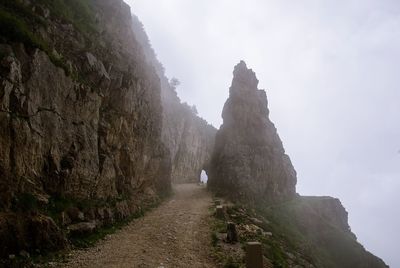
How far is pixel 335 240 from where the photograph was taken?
140ft

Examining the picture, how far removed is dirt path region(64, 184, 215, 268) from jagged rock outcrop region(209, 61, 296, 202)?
17450 mm

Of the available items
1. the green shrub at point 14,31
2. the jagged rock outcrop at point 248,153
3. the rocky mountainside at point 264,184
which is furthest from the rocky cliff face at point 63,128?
the jagged rock outcrop at point 248,153

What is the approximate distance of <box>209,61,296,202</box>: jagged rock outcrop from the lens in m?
43.4

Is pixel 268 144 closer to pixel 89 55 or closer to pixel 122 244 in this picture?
pixel 89 55

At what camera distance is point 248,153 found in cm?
4669

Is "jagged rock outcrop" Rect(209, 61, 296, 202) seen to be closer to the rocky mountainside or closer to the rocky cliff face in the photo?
the rocky mountainside

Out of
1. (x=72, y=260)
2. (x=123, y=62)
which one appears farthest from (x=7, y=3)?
(x=72, y=260)

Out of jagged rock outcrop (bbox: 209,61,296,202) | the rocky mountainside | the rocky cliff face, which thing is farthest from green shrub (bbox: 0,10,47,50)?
jagged rock outcrop (bbox: 209,61,296,202)

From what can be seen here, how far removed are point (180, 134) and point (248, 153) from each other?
40.5 meters

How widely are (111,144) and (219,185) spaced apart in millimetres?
22789

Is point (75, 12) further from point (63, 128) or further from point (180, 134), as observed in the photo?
point (180, 134)

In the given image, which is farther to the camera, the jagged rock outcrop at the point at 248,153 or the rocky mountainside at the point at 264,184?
the jagged rock outcrop at the point at 248,153

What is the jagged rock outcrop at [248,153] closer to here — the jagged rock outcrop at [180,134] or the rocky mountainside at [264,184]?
the rocky mountainside at [264,184]

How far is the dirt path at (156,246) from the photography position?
15035mm
